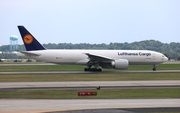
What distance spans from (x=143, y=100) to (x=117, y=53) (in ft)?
103

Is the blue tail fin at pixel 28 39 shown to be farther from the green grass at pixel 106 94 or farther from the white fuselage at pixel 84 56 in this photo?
the green grass at pixel 106 94

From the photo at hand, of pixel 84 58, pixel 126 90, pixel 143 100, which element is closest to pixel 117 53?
pixel 84 58

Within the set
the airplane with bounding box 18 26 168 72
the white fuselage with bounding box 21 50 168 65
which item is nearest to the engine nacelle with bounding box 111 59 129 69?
the airplane with bounding box 18 26 168 72

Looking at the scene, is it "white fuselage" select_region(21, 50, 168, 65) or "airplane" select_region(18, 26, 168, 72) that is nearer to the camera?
"airplane" select_region(18, 26, 168, 72)

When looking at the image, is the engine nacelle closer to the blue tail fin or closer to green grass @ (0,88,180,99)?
the blue tail fin

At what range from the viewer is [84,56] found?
52.3 meters

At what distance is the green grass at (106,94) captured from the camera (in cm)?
2486

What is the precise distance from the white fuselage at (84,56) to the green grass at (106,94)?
23692 millimetres

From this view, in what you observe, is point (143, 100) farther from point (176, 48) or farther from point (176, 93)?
point (176, 48)

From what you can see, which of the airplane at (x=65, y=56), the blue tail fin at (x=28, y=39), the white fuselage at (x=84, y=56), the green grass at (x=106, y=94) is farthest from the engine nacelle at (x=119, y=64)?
the green grass at (x=106, y=94)

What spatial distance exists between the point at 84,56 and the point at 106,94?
86.6ft

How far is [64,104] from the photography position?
2155 centimetres

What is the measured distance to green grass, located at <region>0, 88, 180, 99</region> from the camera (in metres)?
24.9

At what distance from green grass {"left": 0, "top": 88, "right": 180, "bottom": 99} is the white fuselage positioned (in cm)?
2369
